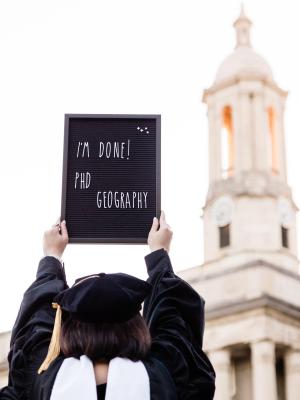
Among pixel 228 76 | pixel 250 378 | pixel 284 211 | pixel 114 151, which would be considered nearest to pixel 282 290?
pixel 250 378

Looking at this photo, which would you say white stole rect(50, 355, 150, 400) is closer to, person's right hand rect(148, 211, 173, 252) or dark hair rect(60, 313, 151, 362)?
dark hair rect(60, 313, 151, 362)

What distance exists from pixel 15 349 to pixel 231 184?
39815 mm

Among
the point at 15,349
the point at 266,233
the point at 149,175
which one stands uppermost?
the point at 266,233

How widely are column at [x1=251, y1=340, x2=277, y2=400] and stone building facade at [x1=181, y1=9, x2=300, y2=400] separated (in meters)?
0.04

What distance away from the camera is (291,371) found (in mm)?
36750

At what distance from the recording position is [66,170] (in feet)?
17.0

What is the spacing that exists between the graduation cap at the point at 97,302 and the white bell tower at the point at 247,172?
119 ft

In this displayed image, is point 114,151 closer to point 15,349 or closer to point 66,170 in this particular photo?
point 66,170

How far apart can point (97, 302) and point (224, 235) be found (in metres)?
39.8

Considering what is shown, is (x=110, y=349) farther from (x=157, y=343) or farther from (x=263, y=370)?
(x=263, y=370)

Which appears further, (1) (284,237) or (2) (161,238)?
(1) (284,237)

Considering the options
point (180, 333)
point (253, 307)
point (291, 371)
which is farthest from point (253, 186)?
point (180, 333)

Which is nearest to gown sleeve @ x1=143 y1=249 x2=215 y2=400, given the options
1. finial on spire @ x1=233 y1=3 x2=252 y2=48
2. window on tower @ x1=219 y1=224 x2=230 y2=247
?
window on tower @ x1=219 y1=224 x2=230 y2=247

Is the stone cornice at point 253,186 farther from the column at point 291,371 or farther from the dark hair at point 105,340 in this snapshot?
the dark hair at point 105,340
